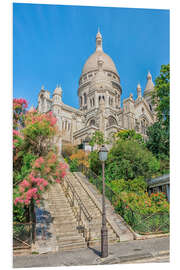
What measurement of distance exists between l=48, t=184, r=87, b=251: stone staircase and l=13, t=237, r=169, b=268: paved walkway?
61cm

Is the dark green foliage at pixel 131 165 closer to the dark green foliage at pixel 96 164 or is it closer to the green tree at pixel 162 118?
the dark green foliage at pixel 96 164

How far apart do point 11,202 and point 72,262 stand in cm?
244

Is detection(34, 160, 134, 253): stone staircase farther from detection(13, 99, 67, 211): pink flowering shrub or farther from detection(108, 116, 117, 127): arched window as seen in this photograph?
detection(108, 116, 117, 127): arched window

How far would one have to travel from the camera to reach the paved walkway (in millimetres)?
6293

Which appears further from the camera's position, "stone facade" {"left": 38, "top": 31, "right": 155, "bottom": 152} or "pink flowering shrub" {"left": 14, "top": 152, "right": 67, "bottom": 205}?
"stone facade" {"left": 38, "top": 31, "right": 155, "bottom": 152}

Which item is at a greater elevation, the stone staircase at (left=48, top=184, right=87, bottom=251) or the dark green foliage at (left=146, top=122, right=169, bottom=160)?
the dark green foliage at (left=146, top=122, right=169, bottom=160)

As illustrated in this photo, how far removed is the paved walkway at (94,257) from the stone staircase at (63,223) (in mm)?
608

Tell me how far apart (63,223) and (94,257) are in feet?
9.98

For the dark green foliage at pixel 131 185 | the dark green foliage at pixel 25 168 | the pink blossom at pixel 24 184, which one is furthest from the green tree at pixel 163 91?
the pink blossom at pixel 24 184

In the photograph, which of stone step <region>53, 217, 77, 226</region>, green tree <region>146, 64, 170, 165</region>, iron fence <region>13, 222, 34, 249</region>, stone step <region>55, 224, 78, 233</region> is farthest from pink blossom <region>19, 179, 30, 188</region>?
green tree <region>146, 64, 170, 165</region>

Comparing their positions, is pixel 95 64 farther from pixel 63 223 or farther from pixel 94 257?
pixel 94 257

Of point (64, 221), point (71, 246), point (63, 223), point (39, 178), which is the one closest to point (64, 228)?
A: point (63, 223)

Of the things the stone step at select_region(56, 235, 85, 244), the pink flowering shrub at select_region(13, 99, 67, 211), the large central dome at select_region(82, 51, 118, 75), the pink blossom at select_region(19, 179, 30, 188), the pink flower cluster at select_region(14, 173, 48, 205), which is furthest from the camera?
the large central dome at select_region(82, 51, 118, 75)

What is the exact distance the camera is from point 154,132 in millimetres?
18312
